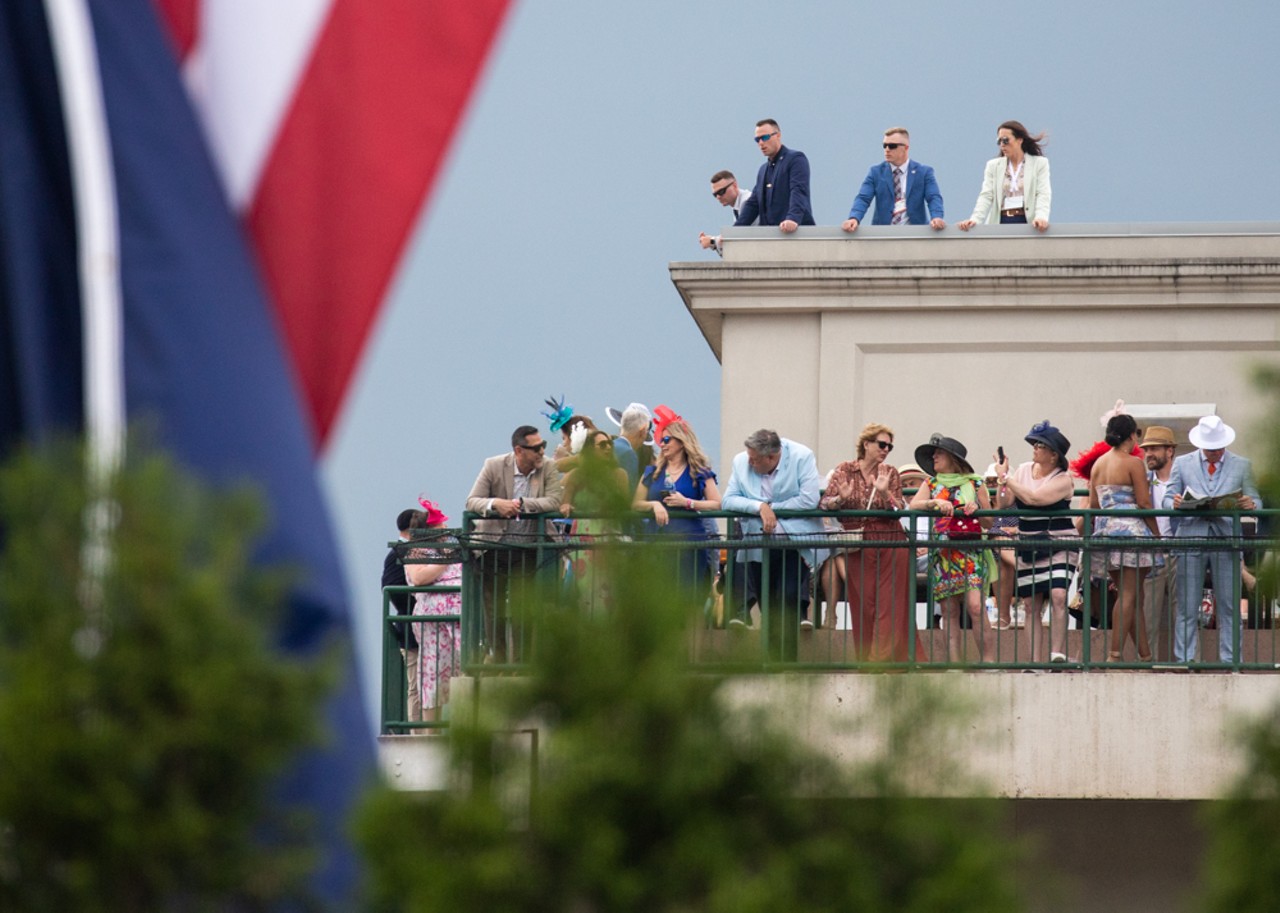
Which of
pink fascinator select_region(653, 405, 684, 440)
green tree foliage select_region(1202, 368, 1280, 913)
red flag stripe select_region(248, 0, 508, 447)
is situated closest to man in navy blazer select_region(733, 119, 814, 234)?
pink fascinator select_region(653, 405, 684, 440)

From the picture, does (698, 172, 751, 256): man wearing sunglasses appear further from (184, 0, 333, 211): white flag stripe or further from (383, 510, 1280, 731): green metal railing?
(184, 0, 333, 211): white flag stripe

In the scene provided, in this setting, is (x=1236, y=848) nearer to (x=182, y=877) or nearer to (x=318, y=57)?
(x=182, y=877)

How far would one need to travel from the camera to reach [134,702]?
3.20 metres

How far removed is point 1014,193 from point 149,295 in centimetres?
1601

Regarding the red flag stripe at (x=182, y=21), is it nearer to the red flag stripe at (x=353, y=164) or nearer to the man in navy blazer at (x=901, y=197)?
the red flag stripe at (x=353, y=164)

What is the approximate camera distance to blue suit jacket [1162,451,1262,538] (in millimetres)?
12406

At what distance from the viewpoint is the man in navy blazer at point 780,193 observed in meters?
18.7

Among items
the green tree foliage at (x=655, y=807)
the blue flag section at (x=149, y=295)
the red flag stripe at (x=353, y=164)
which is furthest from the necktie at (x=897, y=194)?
the green tree foliage at (x=655, y=807)

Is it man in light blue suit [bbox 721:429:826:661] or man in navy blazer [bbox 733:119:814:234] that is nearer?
man in light blue suit [bbox 721:429:826:661]

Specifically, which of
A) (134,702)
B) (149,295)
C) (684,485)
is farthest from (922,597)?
(134,702)

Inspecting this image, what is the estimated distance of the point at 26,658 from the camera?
10.5 feet

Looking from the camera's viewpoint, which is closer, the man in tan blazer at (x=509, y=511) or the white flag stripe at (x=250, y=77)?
the white flag stripe at (x=250, y=77)

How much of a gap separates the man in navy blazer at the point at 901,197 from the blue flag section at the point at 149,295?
15195mm

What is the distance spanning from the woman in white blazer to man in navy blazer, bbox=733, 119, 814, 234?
1.58 metres
